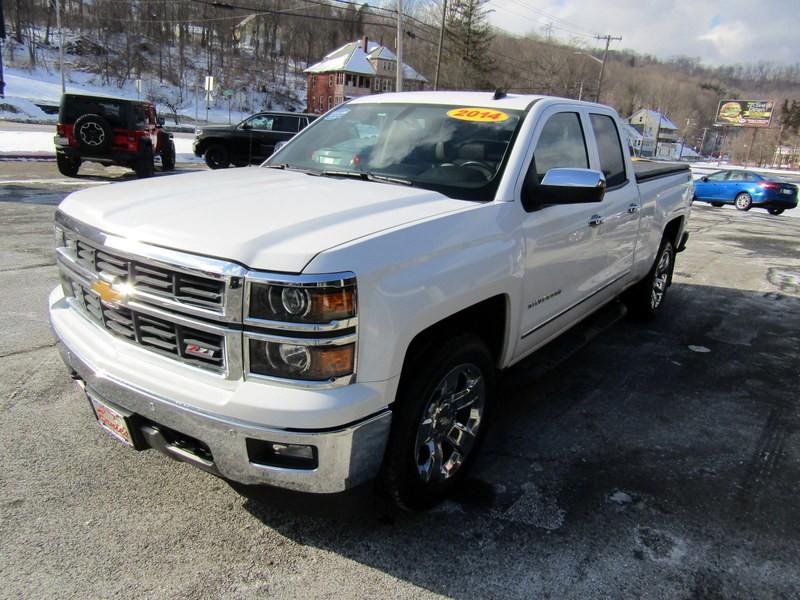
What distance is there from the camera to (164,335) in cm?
227

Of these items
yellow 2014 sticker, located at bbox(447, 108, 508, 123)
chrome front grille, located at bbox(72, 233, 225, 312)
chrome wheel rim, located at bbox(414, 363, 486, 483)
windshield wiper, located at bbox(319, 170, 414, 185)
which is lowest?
chrome wheel rim, located at bbox(414, 363, 486, 483)

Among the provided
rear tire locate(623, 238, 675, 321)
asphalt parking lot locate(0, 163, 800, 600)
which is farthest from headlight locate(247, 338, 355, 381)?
rear tire locate(623, 238, 675, 321)

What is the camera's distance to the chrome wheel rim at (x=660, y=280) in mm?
5969

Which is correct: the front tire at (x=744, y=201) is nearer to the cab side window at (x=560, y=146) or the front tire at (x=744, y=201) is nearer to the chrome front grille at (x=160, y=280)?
the cab side window at (x=560, y=146)

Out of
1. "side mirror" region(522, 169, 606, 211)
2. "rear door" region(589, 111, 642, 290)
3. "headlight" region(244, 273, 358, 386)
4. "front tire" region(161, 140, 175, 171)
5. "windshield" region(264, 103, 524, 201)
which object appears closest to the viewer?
"headlight" region(244, 273, 358, 386)

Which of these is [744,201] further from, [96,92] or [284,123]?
[96,92]

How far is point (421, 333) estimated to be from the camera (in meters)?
2.52

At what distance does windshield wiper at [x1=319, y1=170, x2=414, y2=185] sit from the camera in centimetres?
316

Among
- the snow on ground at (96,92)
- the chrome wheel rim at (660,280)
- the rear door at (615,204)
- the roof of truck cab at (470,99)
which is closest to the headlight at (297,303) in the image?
the roof of truck cab at (470,99)

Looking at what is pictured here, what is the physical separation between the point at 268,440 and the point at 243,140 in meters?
17.2

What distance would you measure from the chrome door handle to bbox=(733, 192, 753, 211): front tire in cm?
2019

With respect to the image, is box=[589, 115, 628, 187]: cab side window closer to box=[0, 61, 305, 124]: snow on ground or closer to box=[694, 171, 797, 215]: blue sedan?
box=[694, 171, 797, 215]: blue sedan

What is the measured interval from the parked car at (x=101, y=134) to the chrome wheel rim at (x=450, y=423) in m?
12.7

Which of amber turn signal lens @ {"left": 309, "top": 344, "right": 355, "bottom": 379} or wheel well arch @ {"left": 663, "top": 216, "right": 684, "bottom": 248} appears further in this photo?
wheel well arch @ {"left": 663, "top": 216, "right": 684, "bottom": 248}
